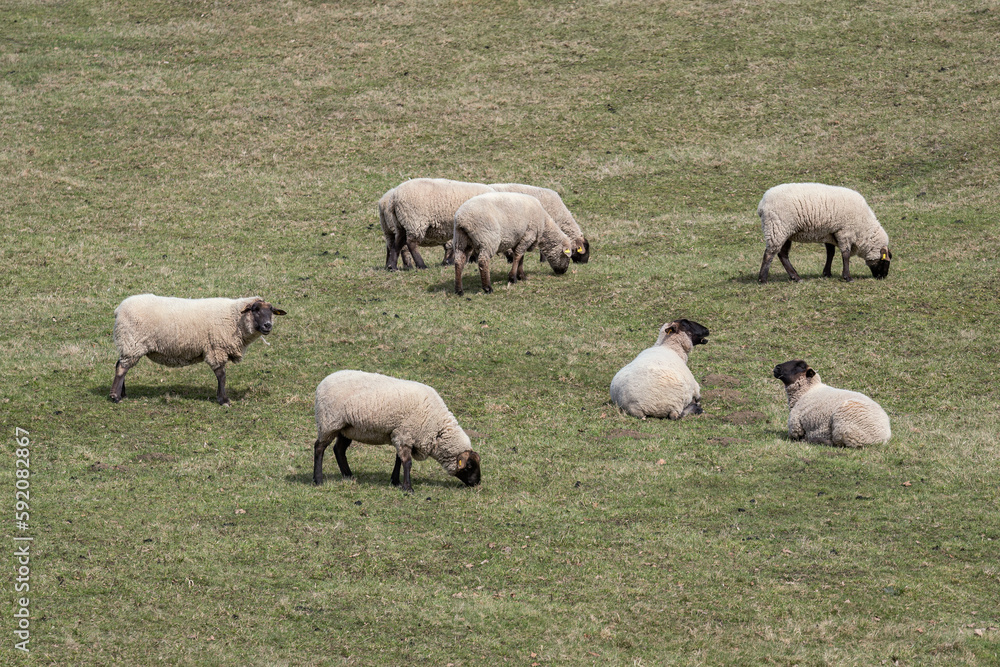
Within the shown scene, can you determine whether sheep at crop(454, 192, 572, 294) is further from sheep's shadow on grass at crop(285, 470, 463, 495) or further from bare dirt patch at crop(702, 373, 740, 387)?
sheep's shadow on grass at crop(285, 470, 463, 495)

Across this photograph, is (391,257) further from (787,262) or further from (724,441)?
(724,441)

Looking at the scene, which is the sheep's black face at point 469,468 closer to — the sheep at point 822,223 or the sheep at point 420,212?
the sheep at point 822,223

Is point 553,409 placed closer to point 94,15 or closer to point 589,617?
point 589,617

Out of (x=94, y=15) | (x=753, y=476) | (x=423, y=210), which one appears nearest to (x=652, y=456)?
(x=753, y=476)

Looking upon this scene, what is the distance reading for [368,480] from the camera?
628 inches

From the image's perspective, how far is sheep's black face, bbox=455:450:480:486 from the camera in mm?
15422

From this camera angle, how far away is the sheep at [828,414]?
16906 millimetres

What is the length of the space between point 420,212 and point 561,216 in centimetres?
416

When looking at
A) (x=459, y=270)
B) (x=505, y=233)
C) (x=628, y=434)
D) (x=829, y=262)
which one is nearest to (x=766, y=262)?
(x=829, y=262)

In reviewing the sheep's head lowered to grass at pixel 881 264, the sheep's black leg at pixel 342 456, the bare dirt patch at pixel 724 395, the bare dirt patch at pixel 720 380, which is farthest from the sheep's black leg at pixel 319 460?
the sheep's head lowered to grass at pixel 881 264

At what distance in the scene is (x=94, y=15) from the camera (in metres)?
52.4

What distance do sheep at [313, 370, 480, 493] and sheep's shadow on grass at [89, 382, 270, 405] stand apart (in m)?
5.46

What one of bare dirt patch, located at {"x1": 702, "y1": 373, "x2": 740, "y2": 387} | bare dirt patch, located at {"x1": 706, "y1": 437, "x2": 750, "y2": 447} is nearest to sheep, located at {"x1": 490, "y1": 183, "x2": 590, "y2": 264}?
bare dirt patch, located at {"x1": 702, "y1": 373, "x2": 740, "y2": 387}

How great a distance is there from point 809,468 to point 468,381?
7.36m
